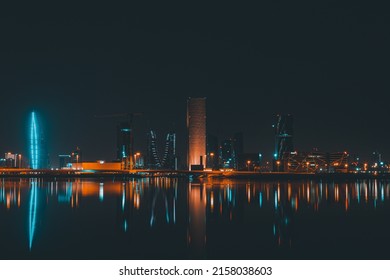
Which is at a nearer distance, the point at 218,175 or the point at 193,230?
the point at 193,230

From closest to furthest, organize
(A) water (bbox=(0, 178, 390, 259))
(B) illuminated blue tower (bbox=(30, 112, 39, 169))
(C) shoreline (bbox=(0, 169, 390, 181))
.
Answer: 1. (A) water (bbox=(0, 178, 390, 259))
2. (C) shoreline (bbox=(0, 169, 390, 181))
3. (B) illuminated blue tower (bbox=(30, 112, 39, 169))

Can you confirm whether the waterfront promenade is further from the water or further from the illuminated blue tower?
the water

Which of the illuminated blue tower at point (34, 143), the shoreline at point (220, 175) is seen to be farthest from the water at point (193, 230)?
the illuminated blue tower at point (34, 143)

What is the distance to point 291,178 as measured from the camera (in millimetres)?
89875

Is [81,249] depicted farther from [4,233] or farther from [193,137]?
[193,137]

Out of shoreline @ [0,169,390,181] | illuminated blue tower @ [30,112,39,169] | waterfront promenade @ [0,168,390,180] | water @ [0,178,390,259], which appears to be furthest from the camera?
illuminated blue tower @ [30,112,39,169]

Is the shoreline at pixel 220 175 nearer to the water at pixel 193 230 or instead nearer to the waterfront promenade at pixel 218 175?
the waterfront promenade at pixel 218 175

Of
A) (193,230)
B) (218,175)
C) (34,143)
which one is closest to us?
(193,230)

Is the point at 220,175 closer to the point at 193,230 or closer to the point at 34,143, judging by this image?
the point at 34,143

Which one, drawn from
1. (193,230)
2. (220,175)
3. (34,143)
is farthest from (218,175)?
(193,230)

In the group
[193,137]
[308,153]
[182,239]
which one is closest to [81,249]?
[182,239]

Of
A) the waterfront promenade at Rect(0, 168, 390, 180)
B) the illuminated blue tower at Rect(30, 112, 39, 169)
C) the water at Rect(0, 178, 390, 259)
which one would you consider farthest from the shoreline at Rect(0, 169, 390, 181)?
the water at Rect(0, 178, 390, 259)

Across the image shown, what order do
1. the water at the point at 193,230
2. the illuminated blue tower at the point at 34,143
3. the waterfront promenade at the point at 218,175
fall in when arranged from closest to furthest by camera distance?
the water at the point at 193,230 < the waterfront promenade at the point at 218,175 < the illuminated blue tower at the point at 34,143

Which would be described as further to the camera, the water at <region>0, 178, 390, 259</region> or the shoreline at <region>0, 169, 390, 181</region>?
the shoreline at <region>0, 169, 390, 181</region>
